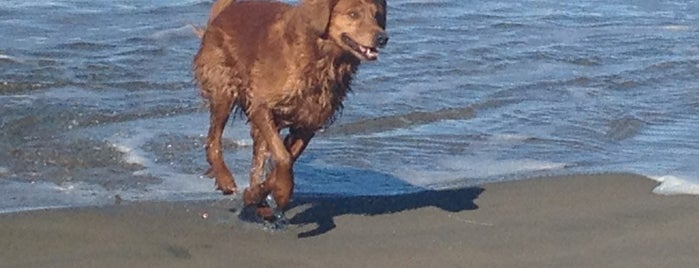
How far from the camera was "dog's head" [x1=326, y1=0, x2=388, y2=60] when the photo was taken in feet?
21.5

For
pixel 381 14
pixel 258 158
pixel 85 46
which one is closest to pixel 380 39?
pixel 381 14

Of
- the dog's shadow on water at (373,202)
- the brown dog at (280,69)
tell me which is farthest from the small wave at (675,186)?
the brown dog at (280,69)

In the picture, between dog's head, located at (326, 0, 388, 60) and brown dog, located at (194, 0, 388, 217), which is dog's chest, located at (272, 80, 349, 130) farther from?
dog's head, located at (326, 0, 388, 60)

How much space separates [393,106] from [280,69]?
11.1 feet

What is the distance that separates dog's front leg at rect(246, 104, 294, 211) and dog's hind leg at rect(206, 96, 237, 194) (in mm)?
384

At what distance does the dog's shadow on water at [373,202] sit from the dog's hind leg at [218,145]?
36 cm

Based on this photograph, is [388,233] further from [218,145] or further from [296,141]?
[218,145]

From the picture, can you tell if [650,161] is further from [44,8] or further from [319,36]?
[44,8]

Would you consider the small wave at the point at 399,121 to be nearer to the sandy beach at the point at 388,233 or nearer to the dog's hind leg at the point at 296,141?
the sandy beach at the point at 388,233

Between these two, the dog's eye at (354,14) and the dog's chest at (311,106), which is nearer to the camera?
the dog's eye at (354,14)

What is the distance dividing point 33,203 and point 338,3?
1896 millimetres

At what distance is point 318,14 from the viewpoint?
21.9 ft

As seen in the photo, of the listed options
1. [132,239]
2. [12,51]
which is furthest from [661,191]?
[12,51]

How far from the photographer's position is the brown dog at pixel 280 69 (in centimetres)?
668
